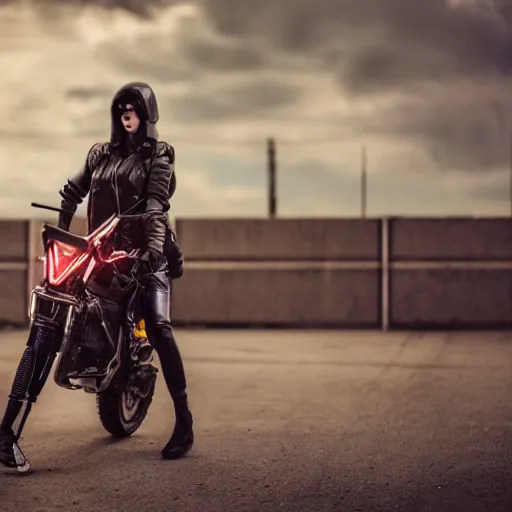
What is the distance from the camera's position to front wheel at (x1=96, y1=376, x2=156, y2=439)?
5656 millimetres

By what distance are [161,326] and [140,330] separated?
283mm

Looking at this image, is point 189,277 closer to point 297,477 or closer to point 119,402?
point 119,402

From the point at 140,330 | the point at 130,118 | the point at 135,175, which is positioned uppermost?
the point at 130,118

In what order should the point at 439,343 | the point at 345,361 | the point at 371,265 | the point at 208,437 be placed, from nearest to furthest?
the point at 208,437
the point at 345,361
the point at 439,343
the point at 371,265

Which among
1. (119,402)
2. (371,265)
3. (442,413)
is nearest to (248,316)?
(371,265)

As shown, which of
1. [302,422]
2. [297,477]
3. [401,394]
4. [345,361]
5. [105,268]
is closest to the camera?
[297,477]

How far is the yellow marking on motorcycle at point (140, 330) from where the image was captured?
559 centimetres

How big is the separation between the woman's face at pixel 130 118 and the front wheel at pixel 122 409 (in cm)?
149

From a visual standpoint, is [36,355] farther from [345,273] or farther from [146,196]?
[345,273]

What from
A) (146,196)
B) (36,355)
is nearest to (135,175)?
(146,196)

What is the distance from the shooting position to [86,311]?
17.0ft

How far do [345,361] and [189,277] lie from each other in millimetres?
4287

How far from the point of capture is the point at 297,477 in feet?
16.0

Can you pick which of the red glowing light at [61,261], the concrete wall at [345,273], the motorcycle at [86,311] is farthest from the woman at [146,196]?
the concrete wall at [345,273]
